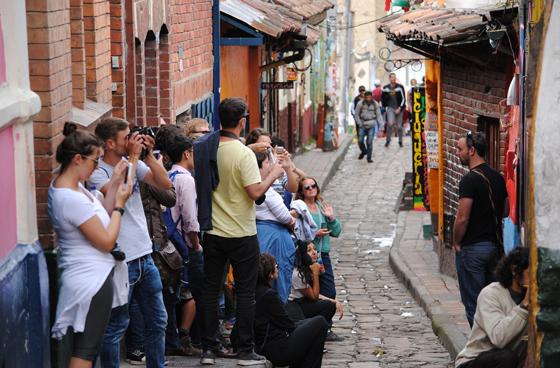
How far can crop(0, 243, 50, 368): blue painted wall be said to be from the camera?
689cm

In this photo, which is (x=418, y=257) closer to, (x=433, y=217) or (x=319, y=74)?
(x=433, y=217)

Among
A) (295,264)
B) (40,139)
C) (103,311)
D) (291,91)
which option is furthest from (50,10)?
(291,91)

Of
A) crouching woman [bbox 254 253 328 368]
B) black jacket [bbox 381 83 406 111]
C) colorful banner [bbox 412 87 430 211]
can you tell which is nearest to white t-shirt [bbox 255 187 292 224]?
crouching woman [bbox 254 253 328 368]

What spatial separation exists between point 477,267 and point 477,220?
0.36 m

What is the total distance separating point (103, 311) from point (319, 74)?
103ft

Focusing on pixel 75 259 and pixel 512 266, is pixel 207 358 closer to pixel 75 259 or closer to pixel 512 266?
pixel 75 259

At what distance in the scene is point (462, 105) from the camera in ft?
51.9

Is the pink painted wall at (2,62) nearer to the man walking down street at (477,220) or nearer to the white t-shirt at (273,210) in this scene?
the white t-shirt at (273,210)

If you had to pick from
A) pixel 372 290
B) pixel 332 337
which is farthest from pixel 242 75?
pixel 332 337

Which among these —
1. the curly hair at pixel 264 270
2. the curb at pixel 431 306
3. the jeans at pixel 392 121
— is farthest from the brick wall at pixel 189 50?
the jeans at pixel 392 121

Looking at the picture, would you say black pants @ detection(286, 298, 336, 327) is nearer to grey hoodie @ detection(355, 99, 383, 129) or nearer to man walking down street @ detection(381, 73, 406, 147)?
grey hoodie @ detection(355, 99, 383, 129)

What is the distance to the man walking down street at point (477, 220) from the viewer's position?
10266mm

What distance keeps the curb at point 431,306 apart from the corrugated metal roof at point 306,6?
641cm

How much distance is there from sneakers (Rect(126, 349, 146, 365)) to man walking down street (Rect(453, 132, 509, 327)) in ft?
8.38
